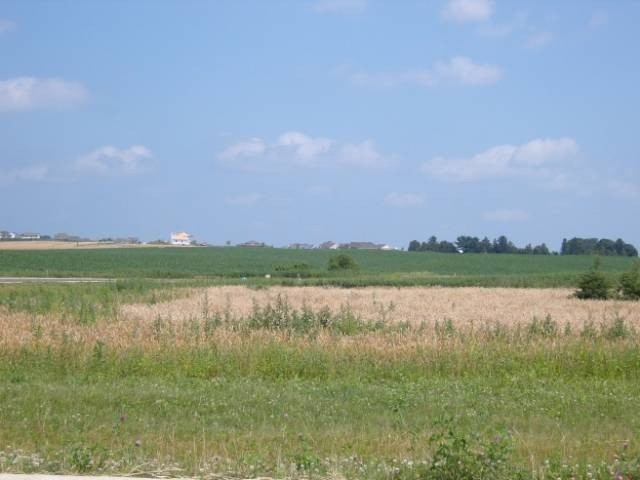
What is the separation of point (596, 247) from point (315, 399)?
138009mm

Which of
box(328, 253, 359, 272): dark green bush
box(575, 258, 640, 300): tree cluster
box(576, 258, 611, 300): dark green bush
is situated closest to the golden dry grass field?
box(576, 258, 611, 300): dark green bush

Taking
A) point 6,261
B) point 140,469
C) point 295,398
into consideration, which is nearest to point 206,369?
point 295,398

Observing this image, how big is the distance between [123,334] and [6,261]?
246 feet

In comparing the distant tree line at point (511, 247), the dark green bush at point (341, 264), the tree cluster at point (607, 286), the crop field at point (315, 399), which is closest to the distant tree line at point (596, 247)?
the distant tree line at point (511, 247)

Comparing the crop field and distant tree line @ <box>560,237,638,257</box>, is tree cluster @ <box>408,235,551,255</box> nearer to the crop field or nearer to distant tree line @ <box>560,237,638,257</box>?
distant tree line @ <box>560,237,638,257</box>

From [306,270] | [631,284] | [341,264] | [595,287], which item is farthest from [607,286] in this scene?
[341,264]

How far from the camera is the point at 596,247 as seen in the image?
458 feet

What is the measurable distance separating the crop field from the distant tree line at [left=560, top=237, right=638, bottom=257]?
119m

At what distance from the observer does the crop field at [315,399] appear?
759 centimetres

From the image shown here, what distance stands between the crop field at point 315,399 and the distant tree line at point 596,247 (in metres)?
119

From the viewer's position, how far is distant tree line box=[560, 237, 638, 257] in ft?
428

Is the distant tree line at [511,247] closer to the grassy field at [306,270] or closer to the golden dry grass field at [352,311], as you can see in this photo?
the grassy field at [306,270]

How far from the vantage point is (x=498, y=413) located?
10.5 meters

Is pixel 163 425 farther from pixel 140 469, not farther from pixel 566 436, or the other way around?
pixel 566 436
